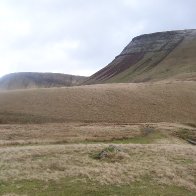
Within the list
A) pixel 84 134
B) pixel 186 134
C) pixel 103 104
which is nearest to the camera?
pixel 84 134

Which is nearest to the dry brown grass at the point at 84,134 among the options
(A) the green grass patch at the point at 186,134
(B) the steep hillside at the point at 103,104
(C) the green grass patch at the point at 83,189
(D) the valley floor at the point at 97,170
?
(A) the green grass patch at the point at 186,134

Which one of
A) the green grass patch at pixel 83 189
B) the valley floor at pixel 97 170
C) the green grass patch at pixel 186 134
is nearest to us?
the green grass patch at pixel 83 189

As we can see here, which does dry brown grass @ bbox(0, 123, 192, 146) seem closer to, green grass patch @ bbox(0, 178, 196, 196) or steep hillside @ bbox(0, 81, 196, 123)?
green grass patch @ bbox(0, 178, 196, 196)

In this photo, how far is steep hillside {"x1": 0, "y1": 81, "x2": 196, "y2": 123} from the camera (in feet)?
234

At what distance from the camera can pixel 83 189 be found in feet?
83.6

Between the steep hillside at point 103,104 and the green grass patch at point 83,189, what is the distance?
1693 inches

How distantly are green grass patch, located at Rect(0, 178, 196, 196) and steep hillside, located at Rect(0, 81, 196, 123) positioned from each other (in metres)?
43.0

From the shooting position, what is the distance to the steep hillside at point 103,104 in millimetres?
71256

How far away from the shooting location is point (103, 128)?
52469 millimetres

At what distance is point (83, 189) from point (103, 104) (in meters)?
52.6

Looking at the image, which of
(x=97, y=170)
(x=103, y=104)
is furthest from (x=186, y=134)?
(x=103, y=104)

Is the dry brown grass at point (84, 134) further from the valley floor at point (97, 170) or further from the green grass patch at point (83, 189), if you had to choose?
the green grass patch at point (83, 189)

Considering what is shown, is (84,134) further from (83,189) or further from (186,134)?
(83,189)

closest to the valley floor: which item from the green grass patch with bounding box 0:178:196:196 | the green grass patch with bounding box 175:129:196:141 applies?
the green grass patch with bounding box 0:178:196:196
